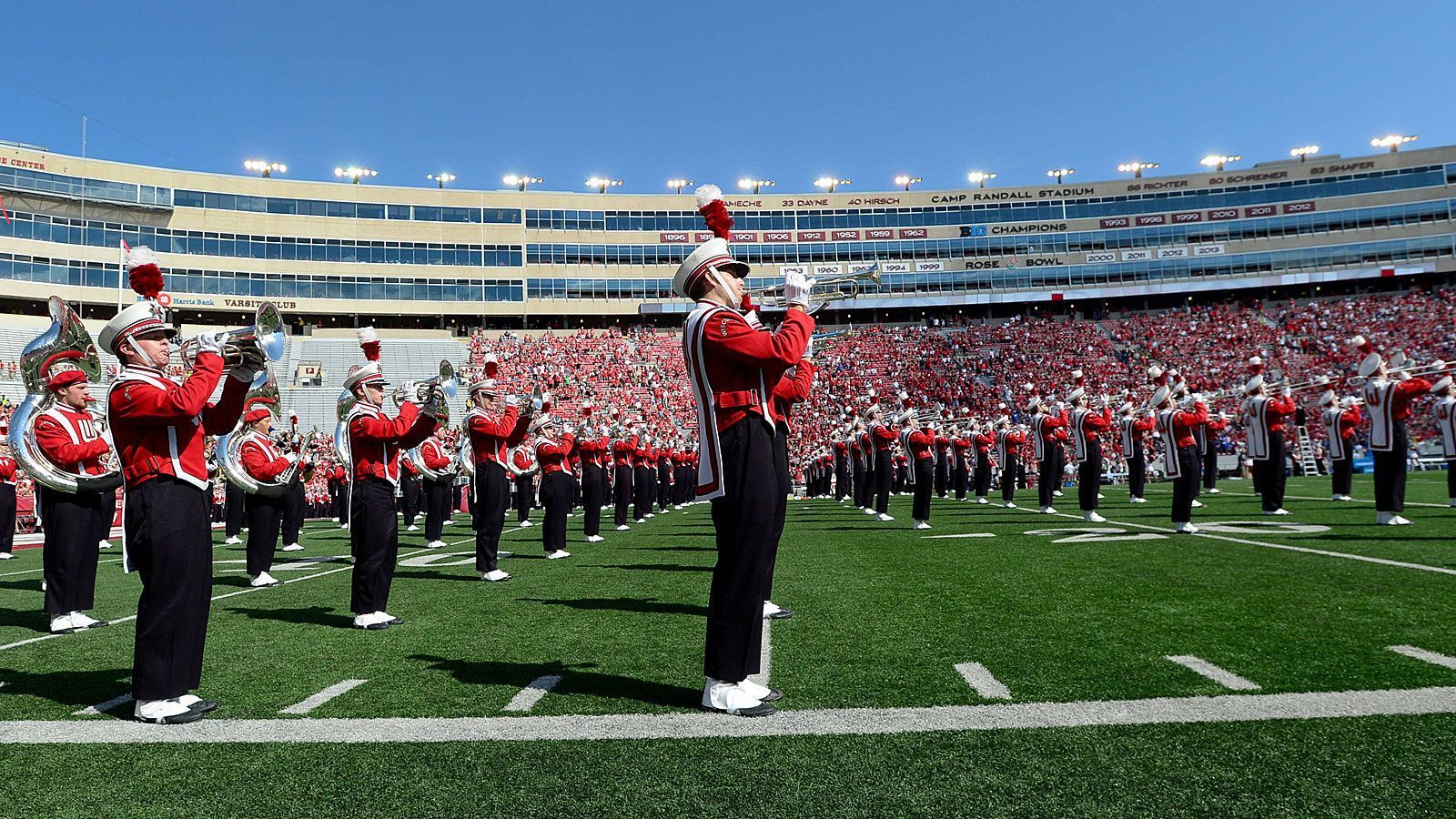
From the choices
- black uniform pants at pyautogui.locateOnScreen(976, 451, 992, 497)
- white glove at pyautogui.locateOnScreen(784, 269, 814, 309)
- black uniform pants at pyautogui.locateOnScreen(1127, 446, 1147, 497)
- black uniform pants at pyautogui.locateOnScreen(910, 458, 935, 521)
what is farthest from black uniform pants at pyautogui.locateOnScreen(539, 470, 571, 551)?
black uniform pants at pyautogui.locateOnScreen(976, 451, 992, 497)

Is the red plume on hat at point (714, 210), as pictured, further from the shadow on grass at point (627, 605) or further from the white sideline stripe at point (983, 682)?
the shadow on grass at point (627, 605)

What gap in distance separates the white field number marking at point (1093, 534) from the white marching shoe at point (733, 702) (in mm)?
7437

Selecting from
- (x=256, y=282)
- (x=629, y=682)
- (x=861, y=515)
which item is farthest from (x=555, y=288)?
(x=629, y=682)

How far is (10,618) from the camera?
732 centimetres

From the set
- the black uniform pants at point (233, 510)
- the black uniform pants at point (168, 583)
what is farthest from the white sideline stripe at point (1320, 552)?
the black uniform pants at point (233, 510)

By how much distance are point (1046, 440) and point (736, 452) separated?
13746 millimetres

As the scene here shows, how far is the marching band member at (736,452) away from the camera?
366 centimetres

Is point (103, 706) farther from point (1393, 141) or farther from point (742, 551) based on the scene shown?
point (1393, 141)

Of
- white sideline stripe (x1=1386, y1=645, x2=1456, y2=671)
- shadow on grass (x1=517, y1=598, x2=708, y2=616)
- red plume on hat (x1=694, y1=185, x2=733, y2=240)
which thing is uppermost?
red plume on hat (x1=694, y1=185, x2=733, y2=240)

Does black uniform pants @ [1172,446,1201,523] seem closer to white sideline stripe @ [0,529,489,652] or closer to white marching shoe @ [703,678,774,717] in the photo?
white marching shoe @ [703,678,774,717]

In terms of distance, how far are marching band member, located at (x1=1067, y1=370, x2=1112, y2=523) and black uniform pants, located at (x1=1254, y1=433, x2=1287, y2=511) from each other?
7.37 feet

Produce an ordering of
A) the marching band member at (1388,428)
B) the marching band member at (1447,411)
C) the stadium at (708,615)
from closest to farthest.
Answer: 1. the stadium at (708,615)
2. the marching band member at (1388,428)
3. the marching band member at (1447,411)

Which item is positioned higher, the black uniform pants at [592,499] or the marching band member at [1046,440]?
the marching band member at [1046,440]

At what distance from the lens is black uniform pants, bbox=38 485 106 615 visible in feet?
22.2
